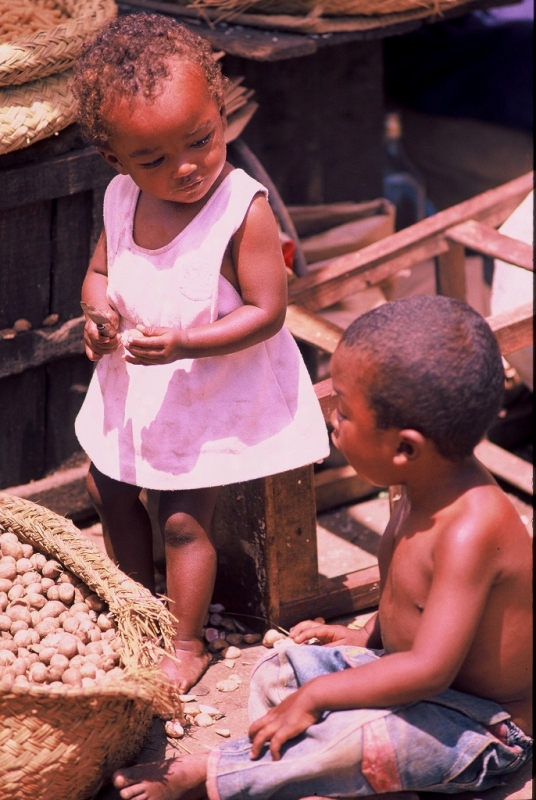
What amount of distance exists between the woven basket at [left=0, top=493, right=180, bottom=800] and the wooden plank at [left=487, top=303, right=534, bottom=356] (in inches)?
49.9

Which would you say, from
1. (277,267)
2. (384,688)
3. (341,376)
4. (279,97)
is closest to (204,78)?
(277,267)

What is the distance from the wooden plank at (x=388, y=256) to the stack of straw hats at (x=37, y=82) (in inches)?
34.1

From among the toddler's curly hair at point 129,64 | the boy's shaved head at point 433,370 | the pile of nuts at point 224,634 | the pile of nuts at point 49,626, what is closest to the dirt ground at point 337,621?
the pile of nuts at point 224,634

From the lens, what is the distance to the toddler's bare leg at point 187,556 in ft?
7.93

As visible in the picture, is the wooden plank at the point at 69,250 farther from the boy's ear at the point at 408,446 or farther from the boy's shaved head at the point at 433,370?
the boy's ear at the point at 408,446

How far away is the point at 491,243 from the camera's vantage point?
129 inches

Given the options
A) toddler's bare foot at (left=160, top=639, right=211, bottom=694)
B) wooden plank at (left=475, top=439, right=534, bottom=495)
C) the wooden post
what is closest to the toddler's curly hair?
the wooden post

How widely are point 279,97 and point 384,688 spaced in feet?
8.76

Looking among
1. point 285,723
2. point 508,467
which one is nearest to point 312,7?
point 508,467

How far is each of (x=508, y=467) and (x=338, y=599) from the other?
1.06 metres

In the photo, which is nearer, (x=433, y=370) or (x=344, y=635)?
(x=433, y=370)

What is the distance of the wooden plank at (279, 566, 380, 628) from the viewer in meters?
2.71

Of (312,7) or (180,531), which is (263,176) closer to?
(312,7)

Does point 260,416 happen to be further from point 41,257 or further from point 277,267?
point 41,257
